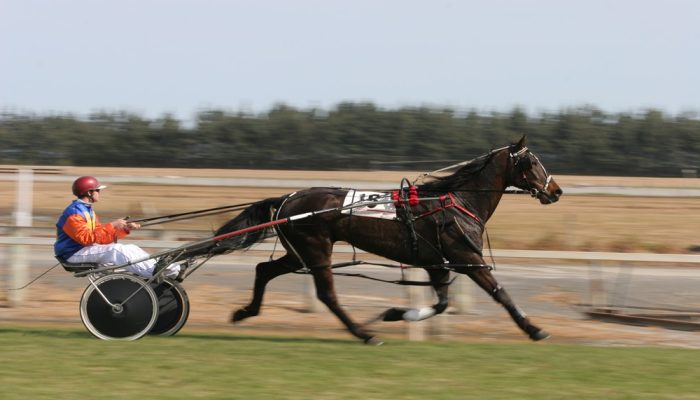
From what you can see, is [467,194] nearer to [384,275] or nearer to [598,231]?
[384,275]

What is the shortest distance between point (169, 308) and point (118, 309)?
1.33ft

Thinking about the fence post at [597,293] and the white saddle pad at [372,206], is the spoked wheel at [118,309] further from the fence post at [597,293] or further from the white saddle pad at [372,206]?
the fence post at [597,293]

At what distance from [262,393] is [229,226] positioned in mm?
2822

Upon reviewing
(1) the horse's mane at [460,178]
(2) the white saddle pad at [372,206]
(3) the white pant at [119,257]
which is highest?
Result: (1) the horse's mane at [460,178]

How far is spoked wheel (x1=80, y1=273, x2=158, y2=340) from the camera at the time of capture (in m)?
7.84

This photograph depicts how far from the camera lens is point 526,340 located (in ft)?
29.1

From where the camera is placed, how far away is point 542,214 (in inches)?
848

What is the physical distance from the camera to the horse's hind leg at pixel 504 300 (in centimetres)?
789

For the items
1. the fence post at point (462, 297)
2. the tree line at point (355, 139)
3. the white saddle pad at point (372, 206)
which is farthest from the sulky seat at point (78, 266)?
the tree line at point (355, 139)

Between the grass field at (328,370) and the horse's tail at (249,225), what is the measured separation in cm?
83

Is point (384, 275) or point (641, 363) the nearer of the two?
Answer: point (641, 363)

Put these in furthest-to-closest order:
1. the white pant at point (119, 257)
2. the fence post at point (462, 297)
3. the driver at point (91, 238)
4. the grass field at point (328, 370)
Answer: the fence post at point (462, 297)
the white pant at point (119, 257)
the driver at point (91, 238)
the grass field at point (328, 370)

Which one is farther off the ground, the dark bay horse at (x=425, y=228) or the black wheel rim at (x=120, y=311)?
the dark bay horse at (x=425, y=228)

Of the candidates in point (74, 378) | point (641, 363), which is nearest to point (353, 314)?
point (641, 363)
